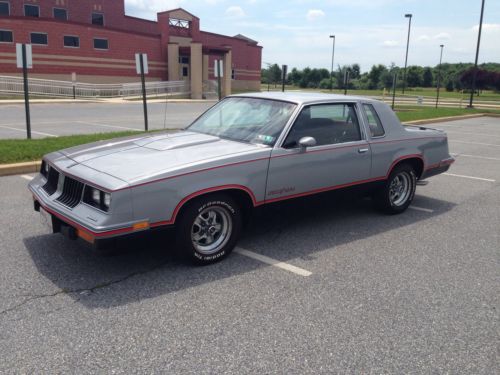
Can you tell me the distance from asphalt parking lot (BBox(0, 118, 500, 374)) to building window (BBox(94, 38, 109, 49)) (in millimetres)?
37867

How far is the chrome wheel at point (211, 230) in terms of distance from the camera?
171 inches

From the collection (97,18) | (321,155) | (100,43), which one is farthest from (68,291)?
(97,18)

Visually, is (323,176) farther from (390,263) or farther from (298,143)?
(390,263)

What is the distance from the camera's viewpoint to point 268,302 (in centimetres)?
375

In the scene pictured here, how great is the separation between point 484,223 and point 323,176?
7.97ft

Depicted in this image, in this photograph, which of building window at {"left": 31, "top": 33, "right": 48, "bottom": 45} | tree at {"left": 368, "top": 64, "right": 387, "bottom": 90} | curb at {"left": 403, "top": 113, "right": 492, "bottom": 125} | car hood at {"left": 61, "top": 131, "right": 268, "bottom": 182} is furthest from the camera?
tree at {"left": 368, "top": 64, "right": 387, "bottom": 90}

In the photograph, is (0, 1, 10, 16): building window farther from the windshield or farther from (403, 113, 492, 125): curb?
the windshield

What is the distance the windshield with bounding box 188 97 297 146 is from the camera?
4.95 m

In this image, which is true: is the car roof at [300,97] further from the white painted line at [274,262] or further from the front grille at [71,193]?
the front grille at [71,193]

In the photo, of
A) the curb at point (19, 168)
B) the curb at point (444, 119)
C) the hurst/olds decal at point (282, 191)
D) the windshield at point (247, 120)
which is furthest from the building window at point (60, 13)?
the hurst/olds decal at point (282, 191)

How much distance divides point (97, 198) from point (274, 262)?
5.79 feet

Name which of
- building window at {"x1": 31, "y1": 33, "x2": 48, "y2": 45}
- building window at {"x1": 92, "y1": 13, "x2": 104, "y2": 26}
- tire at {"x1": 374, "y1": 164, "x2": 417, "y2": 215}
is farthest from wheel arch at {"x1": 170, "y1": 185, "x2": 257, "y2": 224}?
building window at {"x1": 92, "y1": 13, "x2": 104, "y2": 26}

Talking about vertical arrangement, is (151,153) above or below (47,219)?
above

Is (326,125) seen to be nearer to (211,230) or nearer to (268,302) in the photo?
(211,230)
